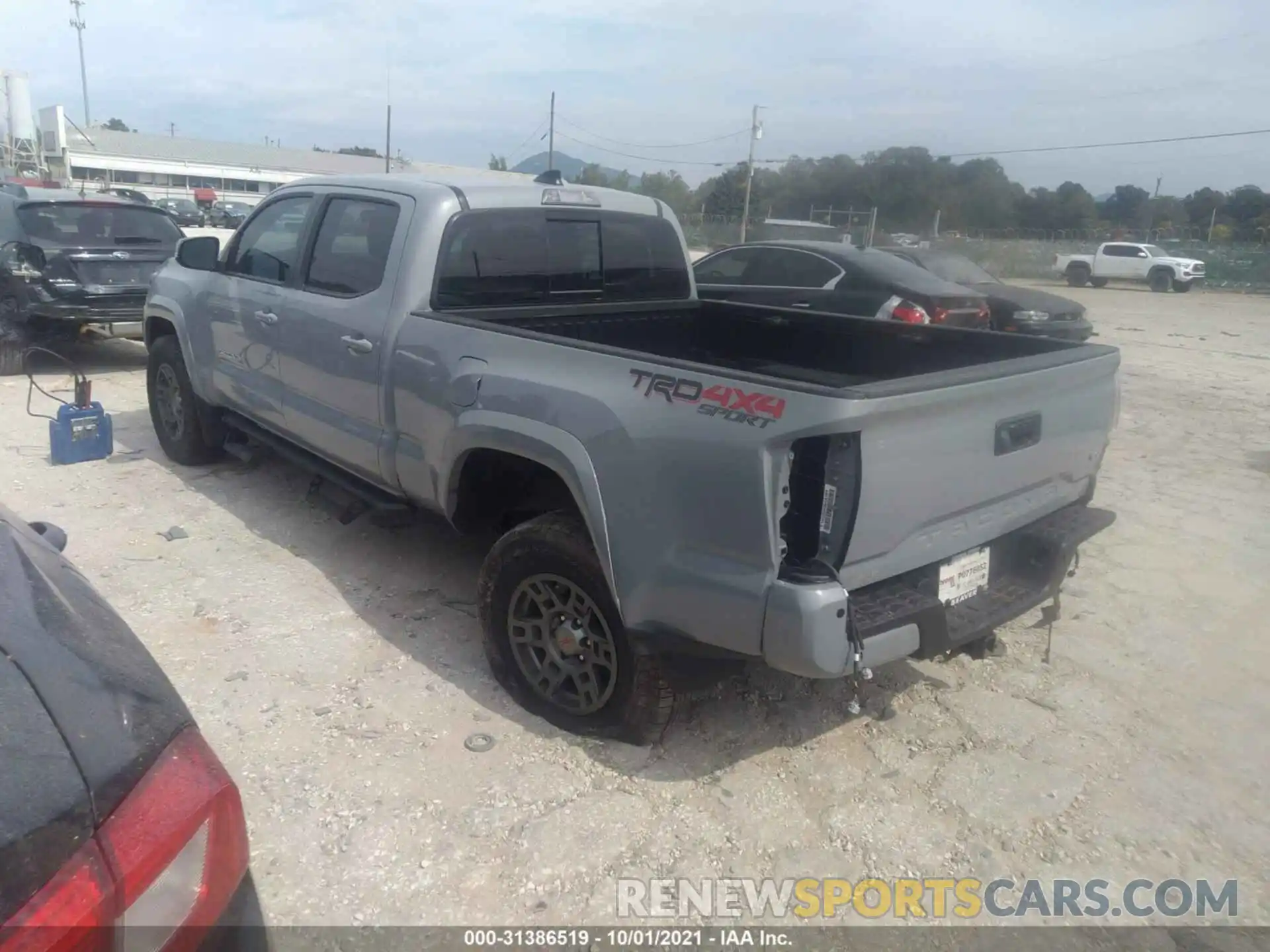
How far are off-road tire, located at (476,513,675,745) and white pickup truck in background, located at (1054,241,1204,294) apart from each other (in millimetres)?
33657

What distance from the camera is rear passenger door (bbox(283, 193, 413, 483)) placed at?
407 cm

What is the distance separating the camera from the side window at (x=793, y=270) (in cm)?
926

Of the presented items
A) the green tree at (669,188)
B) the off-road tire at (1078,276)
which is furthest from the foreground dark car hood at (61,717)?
the green tree at (669,188)

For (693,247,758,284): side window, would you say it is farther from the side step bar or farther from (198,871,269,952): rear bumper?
(198,871,269,952): rear bumper

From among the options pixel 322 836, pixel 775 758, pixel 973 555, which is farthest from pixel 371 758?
pixel 973 555

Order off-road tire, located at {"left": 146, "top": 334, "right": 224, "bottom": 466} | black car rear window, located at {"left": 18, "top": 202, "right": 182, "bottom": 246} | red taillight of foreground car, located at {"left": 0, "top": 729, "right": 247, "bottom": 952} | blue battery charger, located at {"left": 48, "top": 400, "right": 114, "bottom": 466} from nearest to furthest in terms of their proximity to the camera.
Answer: red taillight of foreground car, located at {"left": 0, "top": 729, "right": 247, "bottom": 952}
off-road tire, located at {"left": 146, "top": 334, "right": 224, "bottom": 466}
blue battery charger, located at {"left": 48, "top": 400, "right": 114, "bottom": 466}
black car rear window, located at {"left": 18, "top": 202, "right": 182, "bottom": 246}

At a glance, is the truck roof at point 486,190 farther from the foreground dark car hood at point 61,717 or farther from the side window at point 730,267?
the side window at point 730,267

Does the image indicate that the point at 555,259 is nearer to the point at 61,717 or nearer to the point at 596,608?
the point at 596,608

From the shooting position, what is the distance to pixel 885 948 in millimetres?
2547

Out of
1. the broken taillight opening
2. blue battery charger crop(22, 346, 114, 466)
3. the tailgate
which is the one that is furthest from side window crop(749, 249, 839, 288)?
the broken taillight opening

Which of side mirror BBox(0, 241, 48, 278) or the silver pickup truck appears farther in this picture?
side mirror BBox(0, 241, 48, 278)

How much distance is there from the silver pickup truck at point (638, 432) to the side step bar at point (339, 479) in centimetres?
2

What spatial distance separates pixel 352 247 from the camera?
4371mm

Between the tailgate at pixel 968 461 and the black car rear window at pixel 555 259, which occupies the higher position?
the black car rear window at pixel 555 259
